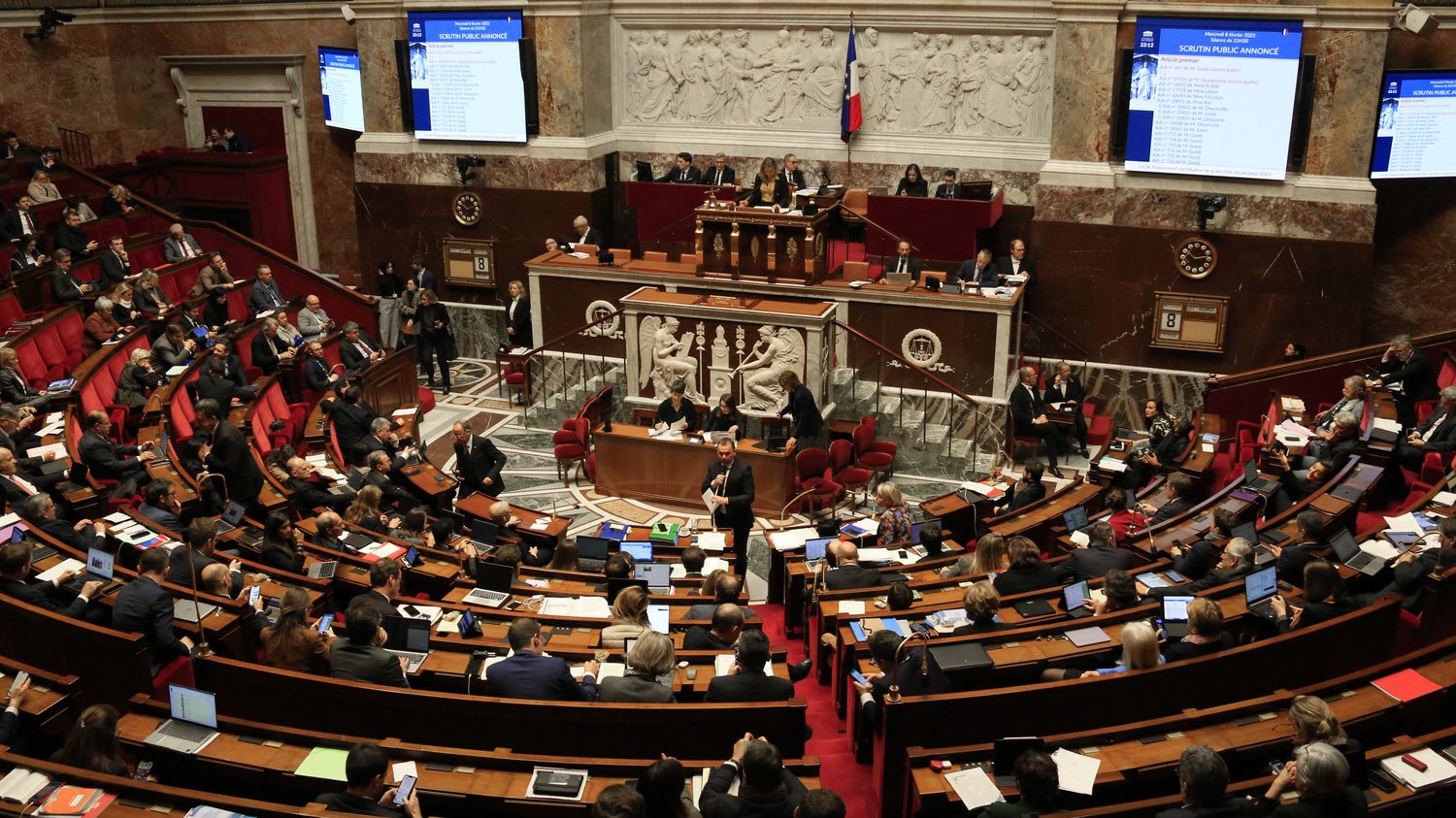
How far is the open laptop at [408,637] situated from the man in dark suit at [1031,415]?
8.07 metres

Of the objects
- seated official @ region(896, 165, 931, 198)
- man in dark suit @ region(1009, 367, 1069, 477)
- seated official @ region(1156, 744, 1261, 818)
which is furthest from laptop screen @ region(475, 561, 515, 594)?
seated official @ region(896, 165, 931, 198)

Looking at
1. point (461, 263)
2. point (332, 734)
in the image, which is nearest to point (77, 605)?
point (332, 734)

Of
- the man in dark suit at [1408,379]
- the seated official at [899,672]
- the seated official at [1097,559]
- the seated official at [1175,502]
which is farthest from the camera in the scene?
the man in dark suit at [1408,379]

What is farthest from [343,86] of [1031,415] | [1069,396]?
[1069,396]

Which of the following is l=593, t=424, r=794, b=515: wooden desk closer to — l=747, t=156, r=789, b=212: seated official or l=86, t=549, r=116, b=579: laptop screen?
l=747, t=156, r=789, b=212: seated official

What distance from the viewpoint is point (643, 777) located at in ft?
16.8

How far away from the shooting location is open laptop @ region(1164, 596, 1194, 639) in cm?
682

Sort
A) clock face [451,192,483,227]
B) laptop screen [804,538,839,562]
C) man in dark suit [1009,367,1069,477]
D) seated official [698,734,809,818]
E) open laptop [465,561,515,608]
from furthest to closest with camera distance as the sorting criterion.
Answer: clock face [451,192,483,227]
man in dark suit [1009,367,1069,477]
laptop screen [804,538,839,562]
open laptop [465,561,515,608]
seated official [698,734,809,818]

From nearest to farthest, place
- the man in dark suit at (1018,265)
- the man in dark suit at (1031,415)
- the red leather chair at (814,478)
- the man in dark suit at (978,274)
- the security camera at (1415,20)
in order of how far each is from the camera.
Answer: the red leather chair at (814,478) → the security camera at (1415,20) → the man in dark suit at (1031,415) → the man in dark suit at (978,274) → the man in dark suit at (1018,265)

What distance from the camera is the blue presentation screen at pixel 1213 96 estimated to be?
13.6 metres

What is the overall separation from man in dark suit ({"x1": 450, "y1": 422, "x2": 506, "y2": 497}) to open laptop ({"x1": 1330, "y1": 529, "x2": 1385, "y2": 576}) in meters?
7.33

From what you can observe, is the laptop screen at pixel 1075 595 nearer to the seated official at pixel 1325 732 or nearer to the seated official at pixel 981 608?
the seated official at pixel 981 608

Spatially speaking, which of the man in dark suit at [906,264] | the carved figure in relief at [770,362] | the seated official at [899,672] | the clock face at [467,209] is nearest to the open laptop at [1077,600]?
the seated official at [899,672]

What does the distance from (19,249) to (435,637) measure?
34.0ft
